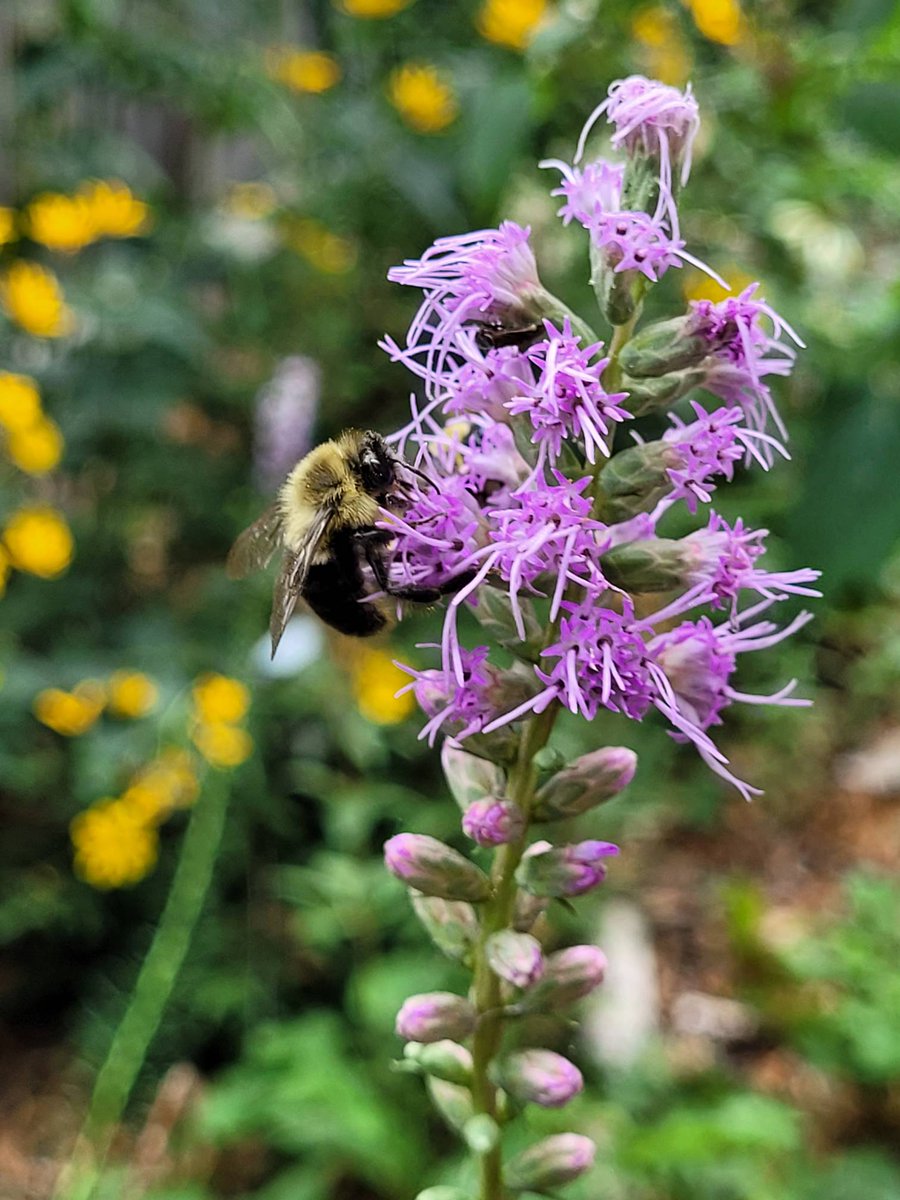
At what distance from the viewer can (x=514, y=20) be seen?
292 cm

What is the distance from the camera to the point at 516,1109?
111 centimetres

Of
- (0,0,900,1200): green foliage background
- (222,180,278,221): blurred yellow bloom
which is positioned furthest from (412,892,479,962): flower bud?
(222,180,278,221): blurred yellow bloom

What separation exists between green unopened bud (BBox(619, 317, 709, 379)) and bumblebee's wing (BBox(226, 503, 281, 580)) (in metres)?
0.69

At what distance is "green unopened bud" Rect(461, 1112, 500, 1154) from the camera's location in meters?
1.01

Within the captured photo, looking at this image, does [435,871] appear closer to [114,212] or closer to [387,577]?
[387,577]

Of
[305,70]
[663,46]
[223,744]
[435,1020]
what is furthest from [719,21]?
[435,1020]

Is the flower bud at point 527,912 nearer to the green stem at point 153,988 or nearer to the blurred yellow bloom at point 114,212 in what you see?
the green stem at point 153,988

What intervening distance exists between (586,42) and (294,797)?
6.65 feet

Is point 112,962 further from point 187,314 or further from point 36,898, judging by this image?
point 187,314

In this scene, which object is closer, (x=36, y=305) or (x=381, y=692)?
(x=381, y=692)

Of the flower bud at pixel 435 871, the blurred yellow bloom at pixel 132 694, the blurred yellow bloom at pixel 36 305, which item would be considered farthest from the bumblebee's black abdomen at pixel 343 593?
the blurred yellow bloom at pixel 36 305

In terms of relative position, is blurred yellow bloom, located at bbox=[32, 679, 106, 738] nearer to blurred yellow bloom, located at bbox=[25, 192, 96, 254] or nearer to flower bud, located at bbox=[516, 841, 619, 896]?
blurred yellow bloom, located at bbox=[25, 192, 96, 254]

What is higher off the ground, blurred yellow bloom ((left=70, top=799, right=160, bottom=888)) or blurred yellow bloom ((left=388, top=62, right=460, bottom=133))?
blurred yellow bloom ((left=388, top=62, right=460, bottom=133))

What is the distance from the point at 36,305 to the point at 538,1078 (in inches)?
115
